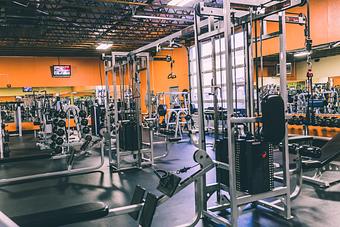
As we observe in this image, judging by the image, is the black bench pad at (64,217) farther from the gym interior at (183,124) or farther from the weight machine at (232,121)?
the weight machine at (232,121)

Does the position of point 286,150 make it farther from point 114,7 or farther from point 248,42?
point 114,7

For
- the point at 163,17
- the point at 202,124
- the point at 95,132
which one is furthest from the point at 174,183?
the point at 163,17

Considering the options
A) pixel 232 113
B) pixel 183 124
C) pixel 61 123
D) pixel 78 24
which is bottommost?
pixel 183 124

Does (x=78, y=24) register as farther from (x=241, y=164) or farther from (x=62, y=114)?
(x=241, y=164)

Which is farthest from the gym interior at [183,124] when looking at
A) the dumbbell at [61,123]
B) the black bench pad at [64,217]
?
the dumbbell at [61,123]

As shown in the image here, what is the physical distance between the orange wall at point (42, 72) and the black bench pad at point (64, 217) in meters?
10.8

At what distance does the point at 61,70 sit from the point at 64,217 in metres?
12.7

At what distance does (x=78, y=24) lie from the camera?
934 cm

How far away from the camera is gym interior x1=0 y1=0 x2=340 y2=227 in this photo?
2.71 meters

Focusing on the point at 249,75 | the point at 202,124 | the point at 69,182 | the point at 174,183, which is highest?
the point at 249,75

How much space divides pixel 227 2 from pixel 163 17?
6.37m

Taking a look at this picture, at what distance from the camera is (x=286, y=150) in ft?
9.84

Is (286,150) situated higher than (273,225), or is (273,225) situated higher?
(286,150)

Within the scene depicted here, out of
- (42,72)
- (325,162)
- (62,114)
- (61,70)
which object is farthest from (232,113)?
(42,72)
